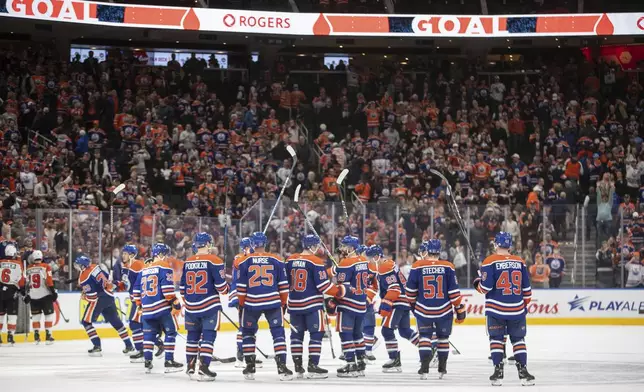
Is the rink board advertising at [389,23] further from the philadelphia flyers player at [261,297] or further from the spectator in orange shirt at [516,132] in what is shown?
the philadelphia flyers player at [261,297]

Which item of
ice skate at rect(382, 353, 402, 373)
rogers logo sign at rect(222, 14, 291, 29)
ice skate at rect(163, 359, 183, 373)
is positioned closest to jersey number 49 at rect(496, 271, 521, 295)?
ice skate at rect(382, 353, 402, 373)

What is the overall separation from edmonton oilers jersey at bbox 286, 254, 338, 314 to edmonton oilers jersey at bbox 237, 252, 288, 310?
204 millimetres

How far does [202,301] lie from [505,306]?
343 cm

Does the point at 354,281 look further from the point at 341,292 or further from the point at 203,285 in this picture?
the point at 203,285

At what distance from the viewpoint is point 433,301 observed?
1244 centimetres

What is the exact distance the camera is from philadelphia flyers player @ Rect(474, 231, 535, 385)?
11.8 meters

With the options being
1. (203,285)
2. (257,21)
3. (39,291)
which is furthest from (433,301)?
(257,21)

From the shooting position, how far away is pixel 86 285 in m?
15.5

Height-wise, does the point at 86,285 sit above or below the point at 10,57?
below

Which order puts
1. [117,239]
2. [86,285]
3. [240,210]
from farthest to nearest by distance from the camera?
[240,210] → [117,239] → [86,285]

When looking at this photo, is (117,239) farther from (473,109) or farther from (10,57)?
(473,109)

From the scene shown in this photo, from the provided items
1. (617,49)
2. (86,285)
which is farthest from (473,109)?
(86,285)

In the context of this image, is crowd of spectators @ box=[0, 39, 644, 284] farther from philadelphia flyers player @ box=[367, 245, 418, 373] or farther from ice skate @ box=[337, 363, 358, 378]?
ice skate @ box=[337, 363, 358, 378]

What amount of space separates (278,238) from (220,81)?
1029 centimetres
